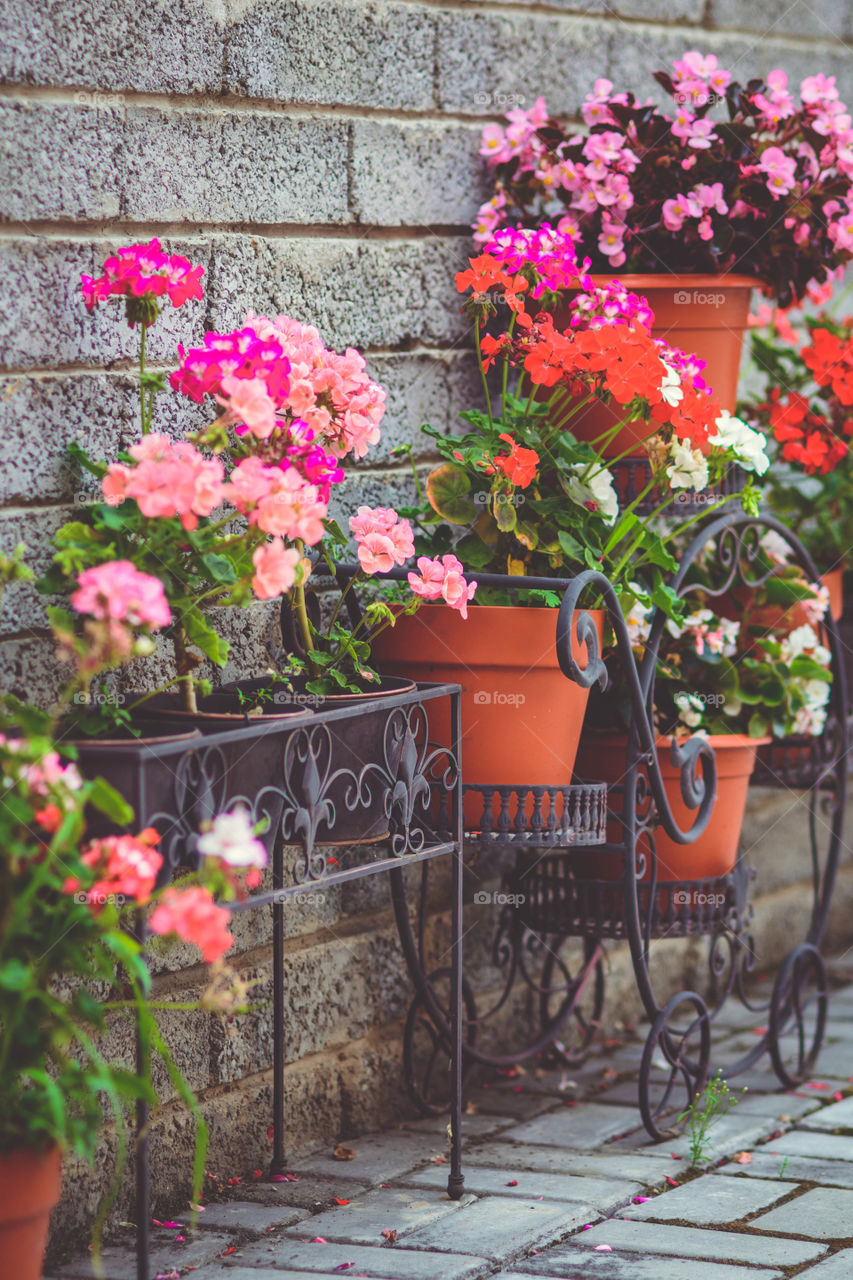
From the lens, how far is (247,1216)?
2764 millimetres

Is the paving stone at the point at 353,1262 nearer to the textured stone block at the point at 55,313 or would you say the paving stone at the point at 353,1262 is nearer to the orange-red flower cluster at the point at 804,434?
the textured stone block at the point at 55,313

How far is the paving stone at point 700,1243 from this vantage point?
2574 millimetres

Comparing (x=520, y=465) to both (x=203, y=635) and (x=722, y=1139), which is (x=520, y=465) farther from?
(x=722, y=1139)

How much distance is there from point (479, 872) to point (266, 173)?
4.89ft

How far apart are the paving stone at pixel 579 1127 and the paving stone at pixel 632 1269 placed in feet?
1.92

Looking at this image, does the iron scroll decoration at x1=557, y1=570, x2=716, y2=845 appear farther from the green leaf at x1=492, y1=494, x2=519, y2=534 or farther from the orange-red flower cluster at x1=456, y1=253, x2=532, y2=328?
the orange-red flower cluster at x1=456, y1=253, x2=532, y2=328

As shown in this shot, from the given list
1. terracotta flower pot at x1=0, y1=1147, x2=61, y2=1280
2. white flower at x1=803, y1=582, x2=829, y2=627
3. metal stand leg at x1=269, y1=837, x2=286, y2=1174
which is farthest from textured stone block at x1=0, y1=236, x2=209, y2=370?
white flower at x1=803, y1=582, x2=829, y2=627

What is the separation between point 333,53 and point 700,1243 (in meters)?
2.14

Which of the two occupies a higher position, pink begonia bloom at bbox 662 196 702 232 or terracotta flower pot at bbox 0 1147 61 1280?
pink begonia bloom at bbox 662 196 702 232

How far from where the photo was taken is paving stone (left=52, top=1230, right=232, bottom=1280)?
2.51 m

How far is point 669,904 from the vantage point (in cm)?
329

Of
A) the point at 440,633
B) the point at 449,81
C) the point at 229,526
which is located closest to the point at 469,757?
the point at 440,633

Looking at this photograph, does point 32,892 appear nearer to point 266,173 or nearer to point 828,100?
point 266,173

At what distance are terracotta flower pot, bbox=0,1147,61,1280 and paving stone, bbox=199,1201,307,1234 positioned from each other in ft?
2.60
